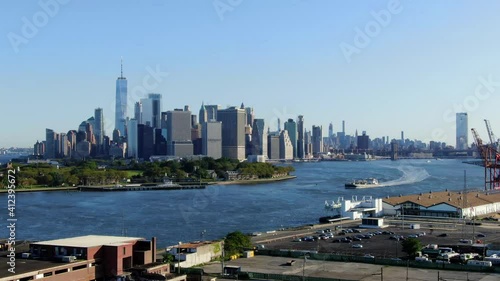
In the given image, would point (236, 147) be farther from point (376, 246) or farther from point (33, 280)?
point (33, 280)

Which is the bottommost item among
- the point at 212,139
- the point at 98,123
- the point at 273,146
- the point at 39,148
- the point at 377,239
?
the point at 377,239

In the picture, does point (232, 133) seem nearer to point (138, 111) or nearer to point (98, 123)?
point (138, 111)

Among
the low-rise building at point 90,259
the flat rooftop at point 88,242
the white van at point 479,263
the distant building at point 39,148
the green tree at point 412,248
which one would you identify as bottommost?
the white van at point 479,263

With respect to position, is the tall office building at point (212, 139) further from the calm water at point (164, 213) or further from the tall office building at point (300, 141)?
the calm water at point (164, 213)

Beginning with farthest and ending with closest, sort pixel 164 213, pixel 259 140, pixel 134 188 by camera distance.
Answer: pixel 259 140 → pixel 134 188 → pixel 164 213

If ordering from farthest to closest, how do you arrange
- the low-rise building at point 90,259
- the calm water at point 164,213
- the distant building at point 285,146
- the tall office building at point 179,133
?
the distant building at point 285,146 < the tall office building at point 179,133 < the calm water at point 164,213 < the low-rise building at point 90,259

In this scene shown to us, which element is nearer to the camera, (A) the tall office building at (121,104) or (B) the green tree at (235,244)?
(B) the green tree at (235,244)

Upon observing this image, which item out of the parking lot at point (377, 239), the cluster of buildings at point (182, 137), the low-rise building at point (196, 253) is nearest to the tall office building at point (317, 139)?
the cluster of buildings at point (182, 137)

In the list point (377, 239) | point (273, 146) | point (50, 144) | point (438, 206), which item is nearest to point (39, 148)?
point (50, 144)
